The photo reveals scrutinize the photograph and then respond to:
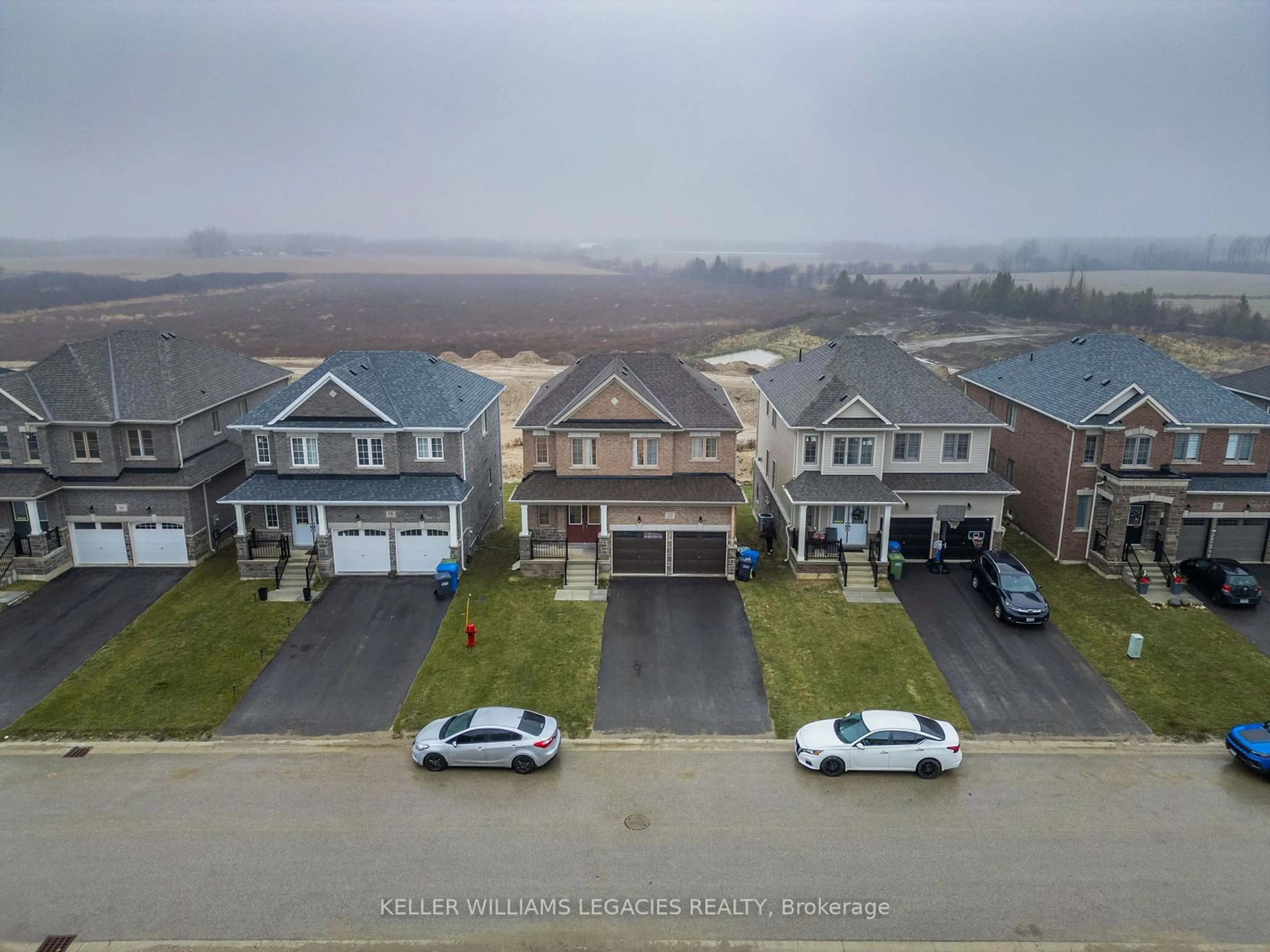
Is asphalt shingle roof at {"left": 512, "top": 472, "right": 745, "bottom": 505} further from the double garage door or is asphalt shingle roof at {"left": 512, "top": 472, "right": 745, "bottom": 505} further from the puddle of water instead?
the puddle of water

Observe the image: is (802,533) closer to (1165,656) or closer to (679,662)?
(679,662)

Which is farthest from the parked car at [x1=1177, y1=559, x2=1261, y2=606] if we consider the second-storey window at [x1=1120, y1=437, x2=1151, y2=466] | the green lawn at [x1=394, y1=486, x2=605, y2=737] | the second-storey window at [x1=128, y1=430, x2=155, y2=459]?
the second-storey window at [x1=128, y1=430, x2=155, y2=459]

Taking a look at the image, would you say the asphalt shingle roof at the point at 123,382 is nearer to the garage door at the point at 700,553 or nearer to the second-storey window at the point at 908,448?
the garage door at the point at 700,553

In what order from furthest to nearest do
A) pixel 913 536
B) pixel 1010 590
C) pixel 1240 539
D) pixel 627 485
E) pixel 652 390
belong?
pixel 652 390
pixel 913 536
pixel 1240 539
pixel 627 485
pixel 1010 590

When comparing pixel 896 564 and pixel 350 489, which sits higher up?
pixel 350 489

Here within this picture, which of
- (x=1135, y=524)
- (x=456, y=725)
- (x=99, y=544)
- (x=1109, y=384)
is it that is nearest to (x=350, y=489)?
(x=99, y=544)

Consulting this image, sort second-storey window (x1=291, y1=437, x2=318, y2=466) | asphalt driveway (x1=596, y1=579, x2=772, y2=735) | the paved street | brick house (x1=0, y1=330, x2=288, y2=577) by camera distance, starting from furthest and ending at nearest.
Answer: brick house (x1=0, y1=330, x2=288, y2=577) < second-storey window (x1=291, y1=437, x2=318, y2=466) < asphalt driveway (x1=596, y1=579, x2=772, y2=735) < the paved street
